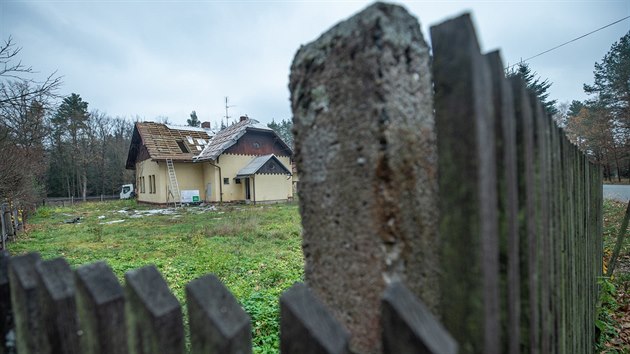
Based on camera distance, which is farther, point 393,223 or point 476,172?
point 393,223

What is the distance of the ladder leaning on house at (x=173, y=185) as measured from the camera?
21531 mm

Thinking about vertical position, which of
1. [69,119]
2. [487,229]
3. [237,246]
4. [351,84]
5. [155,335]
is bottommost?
[237,246]

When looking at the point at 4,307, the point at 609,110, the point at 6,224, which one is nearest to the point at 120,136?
the point at 6,224

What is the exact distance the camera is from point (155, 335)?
0.82m

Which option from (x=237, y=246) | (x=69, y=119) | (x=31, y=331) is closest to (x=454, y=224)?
(x=31, y=331)

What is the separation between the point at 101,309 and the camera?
883mm

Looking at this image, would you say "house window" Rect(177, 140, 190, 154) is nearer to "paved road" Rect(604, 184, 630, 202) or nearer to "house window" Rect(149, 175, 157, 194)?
"house window" Rect(149, 175, 157, 194)

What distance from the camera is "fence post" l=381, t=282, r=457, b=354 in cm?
56

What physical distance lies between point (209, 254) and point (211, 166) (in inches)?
652

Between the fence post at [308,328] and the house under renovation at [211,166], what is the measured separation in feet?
69.3

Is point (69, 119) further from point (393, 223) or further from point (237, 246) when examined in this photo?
point (393, 223)

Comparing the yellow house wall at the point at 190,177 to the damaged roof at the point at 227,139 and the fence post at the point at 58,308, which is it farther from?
the fence post at the point at 58,308

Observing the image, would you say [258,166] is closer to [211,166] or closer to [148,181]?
[211,166]

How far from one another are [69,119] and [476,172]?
4859cm
